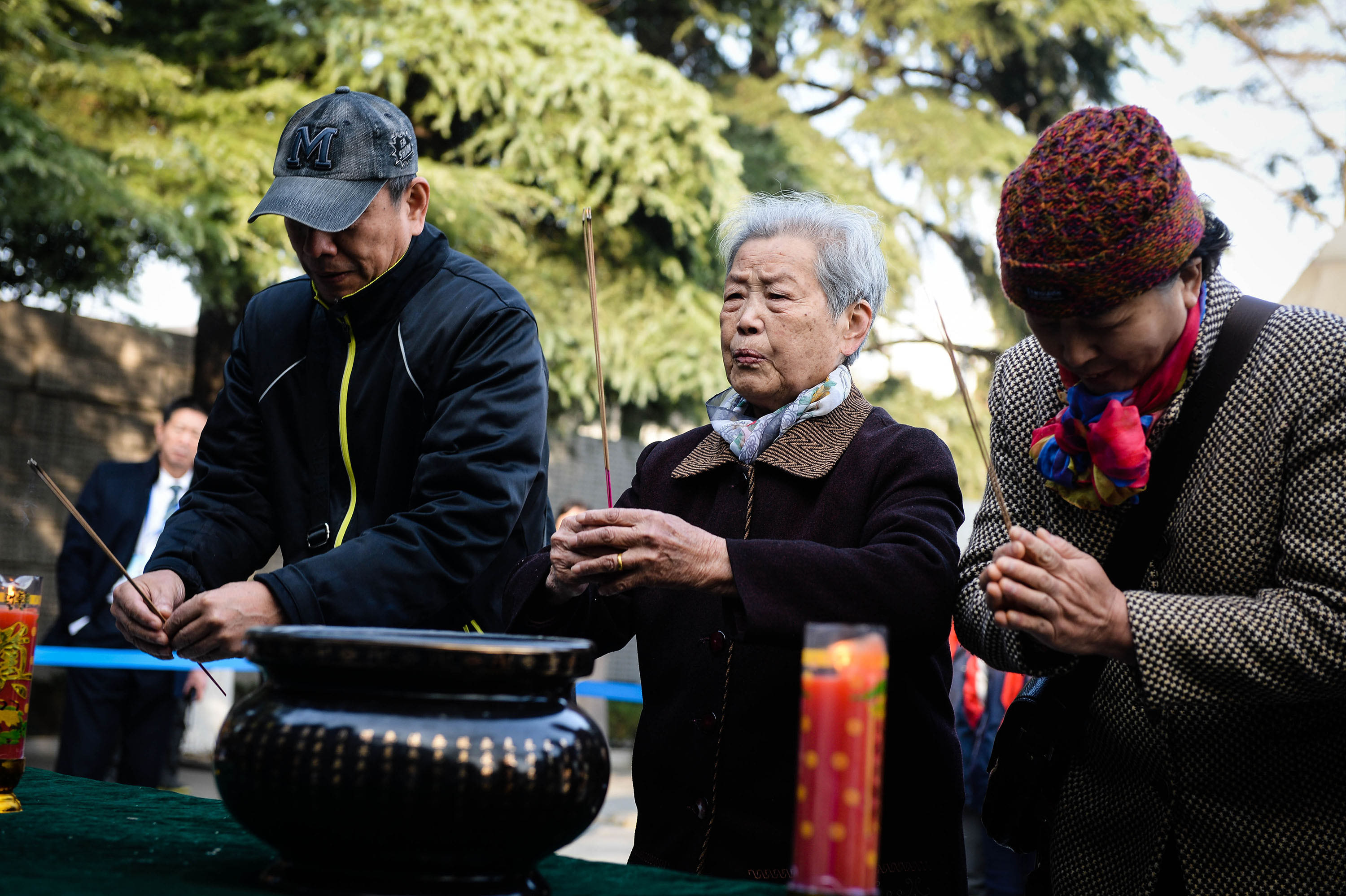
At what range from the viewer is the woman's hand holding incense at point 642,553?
5.58 feet

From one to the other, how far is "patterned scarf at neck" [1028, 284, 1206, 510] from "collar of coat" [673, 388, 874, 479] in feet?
1.33

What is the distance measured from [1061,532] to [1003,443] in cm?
19

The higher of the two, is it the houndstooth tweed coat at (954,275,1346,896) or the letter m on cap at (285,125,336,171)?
the letter m on cap at (285,125,336,171)

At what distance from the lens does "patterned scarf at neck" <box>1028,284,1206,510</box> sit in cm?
162

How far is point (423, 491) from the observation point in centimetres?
204

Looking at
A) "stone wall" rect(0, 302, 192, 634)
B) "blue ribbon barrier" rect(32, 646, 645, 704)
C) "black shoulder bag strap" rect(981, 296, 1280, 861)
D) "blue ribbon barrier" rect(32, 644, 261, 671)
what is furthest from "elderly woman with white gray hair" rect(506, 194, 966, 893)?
"stone wall" rect(0, 302, 192, 634)

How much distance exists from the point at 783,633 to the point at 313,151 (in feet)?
3.82

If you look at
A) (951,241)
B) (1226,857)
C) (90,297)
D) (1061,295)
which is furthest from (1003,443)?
(951,241)

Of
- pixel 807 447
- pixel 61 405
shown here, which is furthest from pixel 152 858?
pixel 61 405

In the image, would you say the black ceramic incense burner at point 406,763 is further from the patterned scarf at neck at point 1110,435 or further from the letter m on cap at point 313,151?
the letter m on cap at point 313,151

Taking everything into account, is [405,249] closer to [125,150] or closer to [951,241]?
[125,150]

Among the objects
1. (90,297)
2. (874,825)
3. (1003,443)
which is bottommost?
(874,825)

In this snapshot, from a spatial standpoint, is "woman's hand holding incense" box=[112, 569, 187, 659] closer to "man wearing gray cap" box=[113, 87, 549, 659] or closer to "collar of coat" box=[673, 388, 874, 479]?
"man wearing gray cap" box=[113, 87, 549, 659]

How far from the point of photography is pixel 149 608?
6.27 ft
